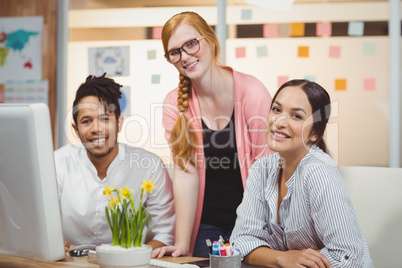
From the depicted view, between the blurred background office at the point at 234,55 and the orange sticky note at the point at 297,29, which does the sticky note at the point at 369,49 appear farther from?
the orange sticky note at the point at 297,29

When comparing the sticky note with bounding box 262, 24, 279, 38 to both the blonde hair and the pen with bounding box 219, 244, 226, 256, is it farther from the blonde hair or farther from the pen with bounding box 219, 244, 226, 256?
the pen with bounding box 219, 244, 226, 256

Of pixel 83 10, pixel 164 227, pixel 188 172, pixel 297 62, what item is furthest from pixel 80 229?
pixel 83 10

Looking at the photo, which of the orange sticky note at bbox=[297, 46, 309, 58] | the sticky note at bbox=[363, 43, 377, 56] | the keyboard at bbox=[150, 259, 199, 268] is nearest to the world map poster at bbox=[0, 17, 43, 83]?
the orange sticky note at bbox=[297, 46, 309, 58]

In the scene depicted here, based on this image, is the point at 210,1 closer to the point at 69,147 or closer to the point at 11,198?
the point at 69,147

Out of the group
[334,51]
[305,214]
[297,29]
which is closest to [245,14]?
[297,29]

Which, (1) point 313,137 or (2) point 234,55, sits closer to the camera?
(1) point 313,137

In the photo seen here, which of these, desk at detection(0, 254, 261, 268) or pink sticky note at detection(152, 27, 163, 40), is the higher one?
pink sticky note at detection(152, 27, 163, 40)

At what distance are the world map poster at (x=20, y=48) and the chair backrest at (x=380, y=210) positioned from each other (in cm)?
269

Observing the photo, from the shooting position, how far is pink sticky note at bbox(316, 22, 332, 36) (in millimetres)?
3230

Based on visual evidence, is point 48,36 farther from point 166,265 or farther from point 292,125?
point 166,265

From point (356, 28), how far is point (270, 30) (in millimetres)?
545

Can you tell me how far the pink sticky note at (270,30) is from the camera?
3303mm

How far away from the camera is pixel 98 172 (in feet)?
6.67

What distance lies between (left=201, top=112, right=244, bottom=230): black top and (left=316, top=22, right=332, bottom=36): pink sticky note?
1505 mm
